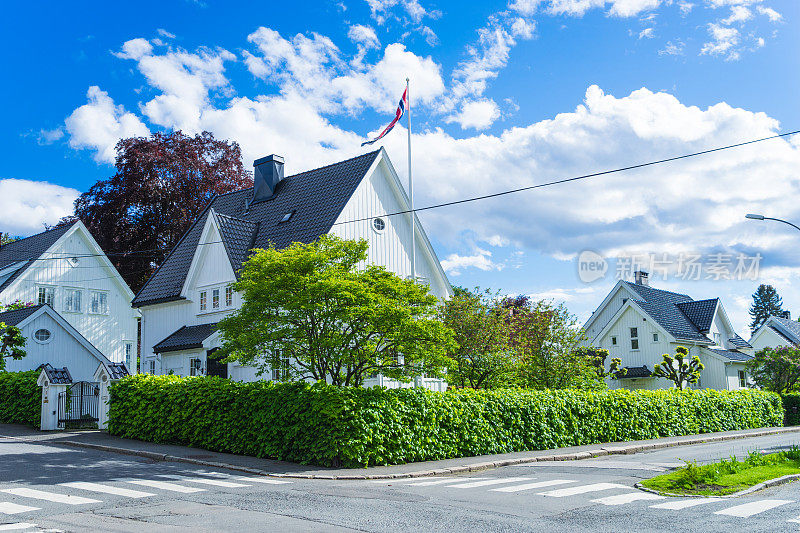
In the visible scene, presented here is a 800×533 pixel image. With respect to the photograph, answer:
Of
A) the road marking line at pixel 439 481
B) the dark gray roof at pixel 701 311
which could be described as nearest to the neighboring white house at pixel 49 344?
the road marking line at pixel 439 481

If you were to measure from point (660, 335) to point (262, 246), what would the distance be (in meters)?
28.9

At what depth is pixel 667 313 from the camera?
48.6 metres

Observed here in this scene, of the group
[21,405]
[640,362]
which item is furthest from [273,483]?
[640,362]

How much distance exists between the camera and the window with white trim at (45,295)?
127 ft

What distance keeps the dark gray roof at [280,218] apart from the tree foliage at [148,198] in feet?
26.6

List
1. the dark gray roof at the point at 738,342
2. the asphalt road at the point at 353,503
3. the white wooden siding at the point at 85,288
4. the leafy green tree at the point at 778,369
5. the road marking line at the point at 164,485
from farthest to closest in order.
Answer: the dark gray roof at the point at 738,342
the leafy green tree at the point at 778,369
the white wooden siding at the point at 85,288
the road marking line at the point at 164,485
the asphalt road at the point at 353,503

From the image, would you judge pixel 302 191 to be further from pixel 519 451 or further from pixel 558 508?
pixel 558 508

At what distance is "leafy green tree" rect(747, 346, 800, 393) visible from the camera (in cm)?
3878

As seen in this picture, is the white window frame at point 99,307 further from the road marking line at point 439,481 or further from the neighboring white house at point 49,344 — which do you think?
the road marking line at point 439,481

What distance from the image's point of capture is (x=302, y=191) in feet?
105

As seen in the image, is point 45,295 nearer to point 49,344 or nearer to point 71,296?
point 71,296

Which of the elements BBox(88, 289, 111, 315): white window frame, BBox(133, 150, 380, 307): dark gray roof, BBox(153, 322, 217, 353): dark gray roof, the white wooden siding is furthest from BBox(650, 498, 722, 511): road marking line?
BBox(88, 289, 111, 315): white window frame

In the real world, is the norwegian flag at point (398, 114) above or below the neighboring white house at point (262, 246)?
above

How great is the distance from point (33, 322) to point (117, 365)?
12.0 metres
